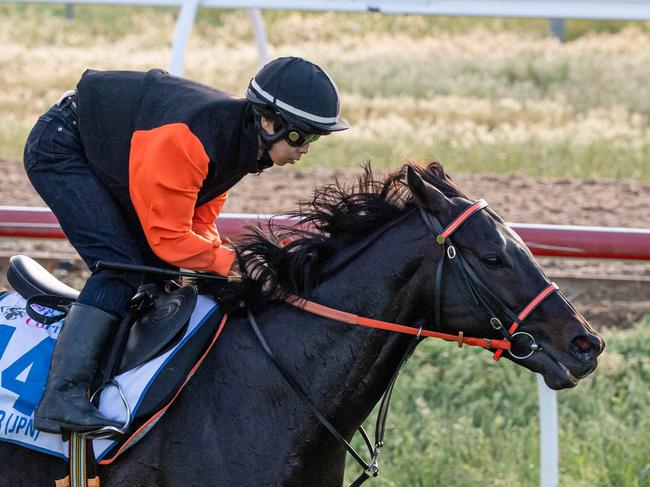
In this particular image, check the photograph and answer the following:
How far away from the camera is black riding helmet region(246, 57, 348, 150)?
3.57m

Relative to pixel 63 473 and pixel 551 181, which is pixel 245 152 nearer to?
pixel 63 473

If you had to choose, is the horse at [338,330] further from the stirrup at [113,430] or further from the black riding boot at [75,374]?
the black riding boot at [75,374]

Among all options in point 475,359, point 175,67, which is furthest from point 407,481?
point 175,67

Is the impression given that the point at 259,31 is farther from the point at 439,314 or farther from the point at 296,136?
the point at 439,314

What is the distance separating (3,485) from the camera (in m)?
3.69

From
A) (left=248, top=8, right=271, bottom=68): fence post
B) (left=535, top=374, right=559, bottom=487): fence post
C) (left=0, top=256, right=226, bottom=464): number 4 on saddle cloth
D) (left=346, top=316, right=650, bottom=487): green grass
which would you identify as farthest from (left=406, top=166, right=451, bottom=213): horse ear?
(left=248, top=8, right=271, bottom=68): fence post

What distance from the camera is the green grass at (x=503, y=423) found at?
497 cm

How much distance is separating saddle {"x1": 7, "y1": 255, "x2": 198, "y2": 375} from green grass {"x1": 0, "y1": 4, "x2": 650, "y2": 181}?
3.60 meters

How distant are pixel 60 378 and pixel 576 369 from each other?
5.44ft

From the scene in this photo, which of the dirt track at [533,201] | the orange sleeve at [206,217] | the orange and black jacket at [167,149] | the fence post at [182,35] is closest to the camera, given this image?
the orange and black jacket at [167,149]

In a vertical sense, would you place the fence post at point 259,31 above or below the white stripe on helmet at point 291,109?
above

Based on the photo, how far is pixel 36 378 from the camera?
3.66 metres

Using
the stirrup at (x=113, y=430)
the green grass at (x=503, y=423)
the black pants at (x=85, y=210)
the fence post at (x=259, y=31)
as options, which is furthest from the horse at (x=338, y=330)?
the fence post at (x=259, y=31)

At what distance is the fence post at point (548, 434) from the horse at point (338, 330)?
3.77ft
